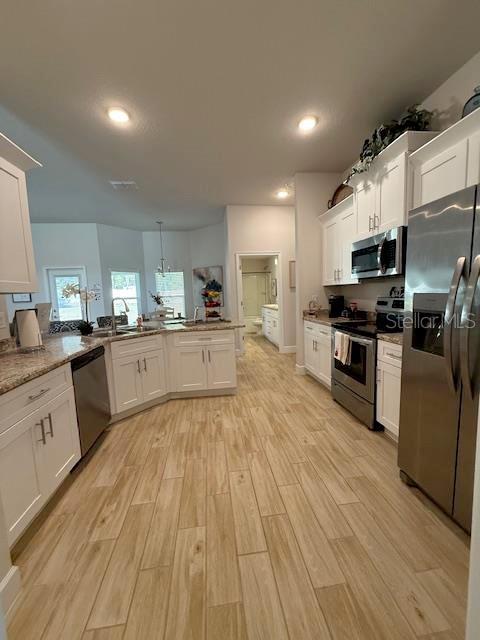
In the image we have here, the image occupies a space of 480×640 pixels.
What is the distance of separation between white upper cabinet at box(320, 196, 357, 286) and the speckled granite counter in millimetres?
1130

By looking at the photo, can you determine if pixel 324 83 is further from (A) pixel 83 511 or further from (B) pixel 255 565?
(A) pixel 83 511

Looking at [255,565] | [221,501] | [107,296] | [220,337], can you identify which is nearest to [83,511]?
[221,501]

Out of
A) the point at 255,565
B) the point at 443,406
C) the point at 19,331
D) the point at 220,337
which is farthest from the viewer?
the point at 220,337

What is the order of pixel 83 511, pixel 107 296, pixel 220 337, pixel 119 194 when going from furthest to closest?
1. pixel 107 296
2. pixel 119 194
3. pixel 220 337
4. pixel 83 511

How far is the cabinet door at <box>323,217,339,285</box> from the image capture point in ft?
11.6

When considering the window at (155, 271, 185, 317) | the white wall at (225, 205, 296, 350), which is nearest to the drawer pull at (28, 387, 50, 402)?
the white wall at (225, 205, 296, 350)

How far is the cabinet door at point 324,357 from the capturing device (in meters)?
3.18

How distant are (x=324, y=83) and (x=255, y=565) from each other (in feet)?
10.9

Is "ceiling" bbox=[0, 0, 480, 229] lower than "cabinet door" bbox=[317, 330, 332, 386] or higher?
higher

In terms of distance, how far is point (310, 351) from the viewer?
3.76 metres

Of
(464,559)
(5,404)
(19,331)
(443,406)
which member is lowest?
(464,559)

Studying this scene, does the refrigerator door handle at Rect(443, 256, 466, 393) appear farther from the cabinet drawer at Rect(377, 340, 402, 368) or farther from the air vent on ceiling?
the air vent on ceiling

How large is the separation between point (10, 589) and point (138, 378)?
1818 mm

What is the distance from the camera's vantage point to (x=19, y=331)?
6.91 feet
